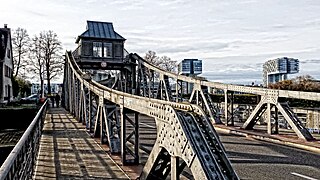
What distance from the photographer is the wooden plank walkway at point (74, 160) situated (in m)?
8.36

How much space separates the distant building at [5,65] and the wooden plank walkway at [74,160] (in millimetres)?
29597

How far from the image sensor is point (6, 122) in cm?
3131

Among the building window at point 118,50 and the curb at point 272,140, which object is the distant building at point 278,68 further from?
the curb at point 272,140

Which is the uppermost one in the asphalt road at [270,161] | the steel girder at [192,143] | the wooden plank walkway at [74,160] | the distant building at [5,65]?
the distant building at [5,65]

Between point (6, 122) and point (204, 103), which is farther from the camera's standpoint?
point (6, 122)

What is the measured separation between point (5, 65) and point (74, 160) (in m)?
37.0

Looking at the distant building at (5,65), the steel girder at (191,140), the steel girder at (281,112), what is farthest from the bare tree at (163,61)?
the steel girder at (191,140)

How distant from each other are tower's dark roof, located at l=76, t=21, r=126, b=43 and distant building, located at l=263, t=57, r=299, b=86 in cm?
2987

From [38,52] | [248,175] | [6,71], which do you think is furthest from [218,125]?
[38,52]

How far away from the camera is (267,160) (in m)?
10.8

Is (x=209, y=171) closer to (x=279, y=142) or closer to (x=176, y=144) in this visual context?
A: (x=176, y=144)

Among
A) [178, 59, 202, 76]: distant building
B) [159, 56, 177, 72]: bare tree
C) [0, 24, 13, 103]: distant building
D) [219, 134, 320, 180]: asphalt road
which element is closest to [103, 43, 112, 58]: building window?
[0, 24, 13, 103]: distant building

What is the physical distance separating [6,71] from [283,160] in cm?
4003

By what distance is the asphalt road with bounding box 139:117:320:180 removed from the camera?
9008 millimetres
